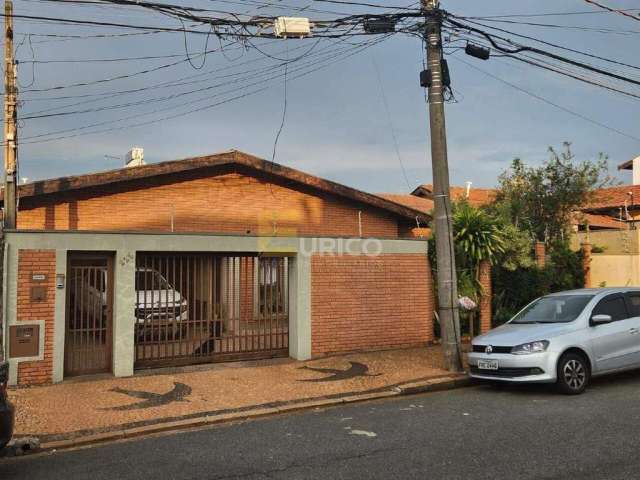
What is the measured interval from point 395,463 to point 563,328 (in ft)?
13.8

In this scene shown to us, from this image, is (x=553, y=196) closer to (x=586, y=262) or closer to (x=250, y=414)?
(x=586, y=262)

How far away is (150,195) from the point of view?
14.6m

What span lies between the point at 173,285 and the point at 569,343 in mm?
6422

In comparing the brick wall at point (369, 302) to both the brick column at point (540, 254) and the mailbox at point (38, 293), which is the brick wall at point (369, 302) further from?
the mailbox at point (38, 293)

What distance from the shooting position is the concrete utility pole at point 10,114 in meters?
10.3

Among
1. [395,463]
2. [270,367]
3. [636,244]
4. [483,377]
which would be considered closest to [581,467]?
[395,463]

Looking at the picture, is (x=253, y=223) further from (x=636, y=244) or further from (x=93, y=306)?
(x=636, y=244)

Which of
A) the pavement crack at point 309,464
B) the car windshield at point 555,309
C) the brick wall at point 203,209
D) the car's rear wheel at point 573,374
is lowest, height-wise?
the pavement crack at point 309,464

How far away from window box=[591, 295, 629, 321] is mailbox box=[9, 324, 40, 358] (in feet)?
27.8

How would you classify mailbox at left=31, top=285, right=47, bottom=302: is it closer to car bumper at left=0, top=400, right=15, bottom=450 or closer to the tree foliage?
car bumper at left=0, top=400, right=15, bottom=450

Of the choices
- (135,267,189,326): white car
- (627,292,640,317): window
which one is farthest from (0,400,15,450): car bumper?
(627,292,640,317): window

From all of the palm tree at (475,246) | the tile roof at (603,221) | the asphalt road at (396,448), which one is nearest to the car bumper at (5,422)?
the asphalt road at (396,448)

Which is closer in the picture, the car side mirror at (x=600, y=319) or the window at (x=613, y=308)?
the car side mirror at (x=600, y=319)

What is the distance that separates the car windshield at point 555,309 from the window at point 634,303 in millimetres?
650
